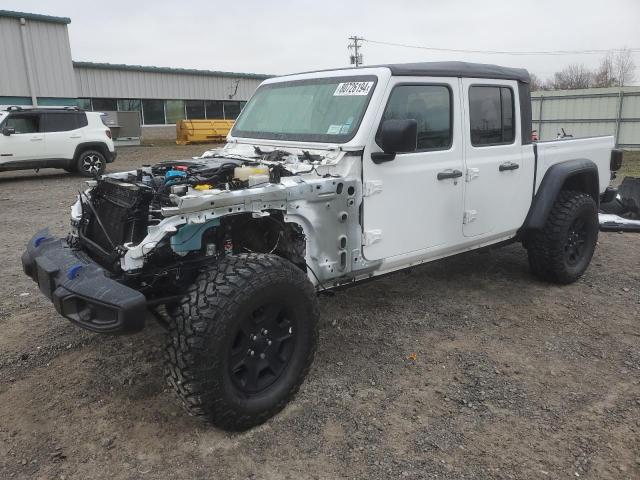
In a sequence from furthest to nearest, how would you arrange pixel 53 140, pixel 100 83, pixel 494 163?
pixel 100 83, pixel 53 140, pixel 494 163

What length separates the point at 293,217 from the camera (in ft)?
10.5

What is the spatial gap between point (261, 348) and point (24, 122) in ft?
41.6

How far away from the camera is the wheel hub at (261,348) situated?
2875 millimetres

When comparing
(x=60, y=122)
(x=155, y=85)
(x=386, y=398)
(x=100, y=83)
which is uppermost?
(x=100, y=83)

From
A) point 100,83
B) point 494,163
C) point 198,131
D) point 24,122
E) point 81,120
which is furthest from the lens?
point 100,83

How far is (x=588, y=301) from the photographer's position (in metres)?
4.74

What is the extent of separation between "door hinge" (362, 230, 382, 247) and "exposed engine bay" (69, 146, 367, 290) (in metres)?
0.07

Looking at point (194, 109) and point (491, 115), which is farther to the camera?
point (194, 109)

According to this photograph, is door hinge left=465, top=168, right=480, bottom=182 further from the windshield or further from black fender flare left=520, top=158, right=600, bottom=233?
the windshield

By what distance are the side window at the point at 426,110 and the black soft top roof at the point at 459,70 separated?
0.10 m

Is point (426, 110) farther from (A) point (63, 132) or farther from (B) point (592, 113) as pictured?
(B) point (592, 113)

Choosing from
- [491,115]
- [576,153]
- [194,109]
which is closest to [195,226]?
[491,115]

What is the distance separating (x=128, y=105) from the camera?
29812 millimetres

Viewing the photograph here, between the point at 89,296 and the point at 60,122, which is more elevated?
the point at 60,122
